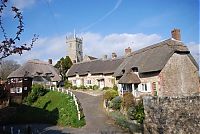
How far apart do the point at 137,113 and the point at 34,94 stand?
22.7 m

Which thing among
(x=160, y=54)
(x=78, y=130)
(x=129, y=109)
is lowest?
(x=78, y=130)

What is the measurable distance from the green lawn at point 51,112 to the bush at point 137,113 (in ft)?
17.3

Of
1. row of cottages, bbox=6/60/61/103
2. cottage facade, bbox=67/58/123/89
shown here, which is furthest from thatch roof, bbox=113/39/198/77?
row of cottages, bbox=6/60/61/103

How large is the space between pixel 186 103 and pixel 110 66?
33560 mm

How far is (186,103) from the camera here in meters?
20.0

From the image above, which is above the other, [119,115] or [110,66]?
[110,66]

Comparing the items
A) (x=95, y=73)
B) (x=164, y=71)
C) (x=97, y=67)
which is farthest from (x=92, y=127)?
(x=97, y=67)

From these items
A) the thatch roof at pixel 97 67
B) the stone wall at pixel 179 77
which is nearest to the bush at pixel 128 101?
the stone wall at pixel 179 77

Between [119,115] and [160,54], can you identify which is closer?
[119,115]

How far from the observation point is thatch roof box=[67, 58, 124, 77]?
2067 inches

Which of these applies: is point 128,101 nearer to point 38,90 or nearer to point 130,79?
point 130,79

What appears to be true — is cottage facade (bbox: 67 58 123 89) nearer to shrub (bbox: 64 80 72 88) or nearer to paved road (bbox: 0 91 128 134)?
shrub (bbox: 64 80 72 88)

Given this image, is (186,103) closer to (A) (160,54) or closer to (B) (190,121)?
(B) (190,121)

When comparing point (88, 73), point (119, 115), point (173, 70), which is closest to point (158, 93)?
point (173, 70)
